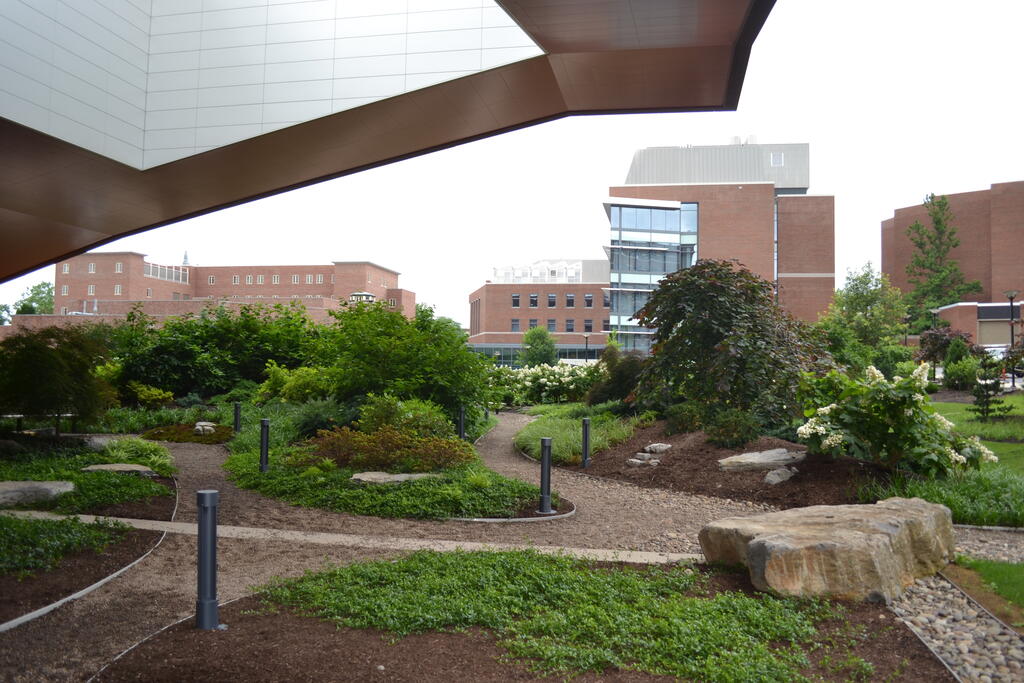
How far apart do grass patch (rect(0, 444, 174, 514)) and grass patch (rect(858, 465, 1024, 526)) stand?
859 centimetres

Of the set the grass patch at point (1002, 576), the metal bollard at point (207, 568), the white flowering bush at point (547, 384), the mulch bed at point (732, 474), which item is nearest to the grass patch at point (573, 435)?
the mulch bed at point (732, 474)

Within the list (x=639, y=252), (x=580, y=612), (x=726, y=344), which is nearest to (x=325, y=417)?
(x=726, y=344)

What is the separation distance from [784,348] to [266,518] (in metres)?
9.56

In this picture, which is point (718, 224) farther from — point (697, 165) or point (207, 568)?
point (207, 568)

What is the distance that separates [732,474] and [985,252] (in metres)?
68.7

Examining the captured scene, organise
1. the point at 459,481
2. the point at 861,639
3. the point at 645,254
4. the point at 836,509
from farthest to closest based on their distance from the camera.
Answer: the point at 645,254 < the point at 459,481 < the point at 836,509 < the point at 861,639

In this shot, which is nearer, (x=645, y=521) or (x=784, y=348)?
(x=645, y=521)

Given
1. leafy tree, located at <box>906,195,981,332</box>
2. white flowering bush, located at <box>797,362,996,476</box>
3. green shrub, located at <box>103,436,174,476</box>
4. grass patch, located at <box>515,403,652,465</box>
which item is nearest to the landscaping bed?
white flowering bush, located at <box>797,362,996,476</box>

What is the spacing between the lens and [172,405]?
20500 mm

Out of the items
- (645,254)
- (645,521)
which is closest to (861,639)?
(645,521)

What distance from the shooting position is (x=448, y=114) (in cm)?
1171

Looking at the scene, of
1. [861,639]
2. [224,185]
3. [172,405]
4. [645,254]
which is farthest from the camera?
[645,254]

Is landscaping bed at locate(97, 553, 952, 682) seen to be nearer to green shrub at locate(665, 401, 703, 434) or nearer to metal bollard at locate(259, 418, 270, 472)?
metal bollard at locate(259, 418, 270, 472)

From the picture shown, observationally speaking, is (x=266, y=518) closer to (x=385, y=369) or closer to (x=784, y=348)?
(x=385, y=369)
